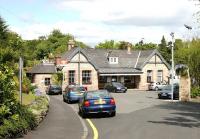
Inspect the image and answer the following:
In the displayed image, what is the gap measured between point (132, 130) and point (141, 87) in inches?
2289

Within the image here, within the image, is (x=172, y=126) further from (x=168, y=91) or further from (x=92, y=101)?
(x=168, y=91)

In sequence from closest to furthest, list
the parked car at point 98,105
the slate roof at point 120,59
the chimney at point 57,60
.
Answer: the parked car at point 98,105
the chimney at point 57,60
the slate roof at point 120,59

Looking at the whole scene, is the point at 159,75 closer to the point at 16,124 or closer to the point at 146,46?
the point at 146,46

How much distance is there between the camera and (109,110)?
24859 mm

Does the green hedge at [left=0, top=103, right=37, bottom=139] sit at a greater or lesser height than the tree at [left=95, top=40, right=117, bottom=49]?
lesser

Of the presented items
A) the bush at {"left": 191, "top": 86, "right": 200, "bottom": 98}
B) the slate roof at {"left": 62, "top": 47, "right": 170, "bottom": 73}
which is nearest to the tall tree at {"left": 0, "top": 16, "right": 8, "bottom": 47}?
the bush at {"left": 191, "top": 86, "right": 200, "bottom": 98}

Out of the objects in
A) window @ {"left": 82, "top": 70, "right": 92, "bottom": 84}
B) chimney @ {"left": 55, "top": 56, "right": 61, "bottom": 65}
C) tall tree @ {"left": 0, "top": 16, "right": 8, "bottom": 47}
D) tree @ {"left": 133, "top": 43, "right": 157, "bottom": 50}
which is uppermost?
tree @ {"left": 133, "top": 43, "right": 157, "bottom": 50}

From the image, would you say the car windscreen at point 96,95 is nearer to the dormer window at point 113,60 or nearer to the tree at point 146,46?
the dormer window at point 113,60

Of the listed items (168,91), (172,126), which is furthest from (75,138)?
(168,91)

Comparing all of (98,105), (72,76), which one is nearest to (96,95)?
(98,105)

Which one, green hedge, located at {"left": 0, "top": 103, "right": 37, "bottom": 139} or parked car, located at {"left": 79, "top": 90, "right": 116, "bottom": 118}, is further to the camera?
parked car, located at {"left": 79, "top": 90, "right": 116, "bottom": 118}

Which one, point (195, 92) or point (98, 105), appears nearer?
point (98, 105)

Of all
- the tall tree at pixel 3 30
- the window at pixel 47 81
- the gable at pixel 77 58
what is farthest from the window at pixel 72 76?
the tall tree at pixel 3 30

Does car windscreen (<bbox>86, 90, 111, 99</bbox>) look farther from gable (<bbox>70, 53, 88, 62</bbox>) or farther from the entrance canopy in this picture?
the entrance canopy
